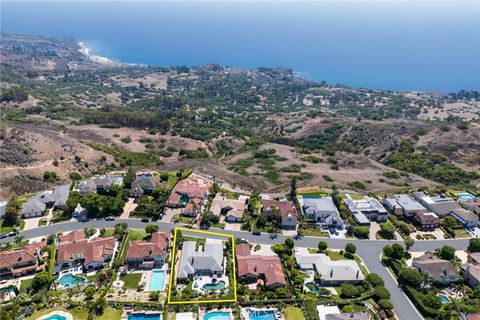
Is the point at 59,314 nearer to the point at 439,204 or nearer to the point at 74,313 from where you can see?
the point at 74,313

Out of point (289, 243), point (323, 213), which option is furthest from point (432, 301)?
point (323, 213)

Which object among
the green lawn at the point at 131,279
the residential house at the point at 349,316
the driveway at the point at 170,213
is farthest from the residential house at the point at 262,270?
the driveway at the point at 170,213

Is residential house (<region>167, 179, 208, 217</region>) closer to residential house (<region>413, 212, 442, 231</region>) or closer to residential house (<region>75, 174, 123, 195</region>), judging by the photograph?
residential house (<region>75, 174, 123, 195</region>)

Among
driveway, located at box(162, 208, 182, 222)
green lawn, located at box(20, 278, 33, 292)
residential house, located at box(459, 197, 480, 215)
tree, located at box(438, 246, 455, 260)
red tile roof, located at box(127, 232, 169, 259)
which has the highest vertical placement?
residential house, located at box(459, 197, 480, 215)

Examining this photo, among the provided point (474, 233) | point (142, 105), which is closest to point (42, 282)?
point (474, 233)

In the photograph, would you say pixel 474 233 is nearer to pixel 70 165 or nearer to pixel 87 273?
pixel 87 273

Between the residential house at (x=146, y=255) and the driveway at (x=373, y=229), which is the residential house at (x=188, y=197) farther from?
the driveway at (x=373, y=229)

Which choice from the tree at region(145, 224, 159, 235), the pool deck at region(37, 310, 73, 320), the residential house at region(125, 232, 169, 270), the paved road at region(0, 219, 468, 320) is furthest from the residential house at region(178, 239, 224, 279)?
the pool deck at region(37, 310, 73, 320)
